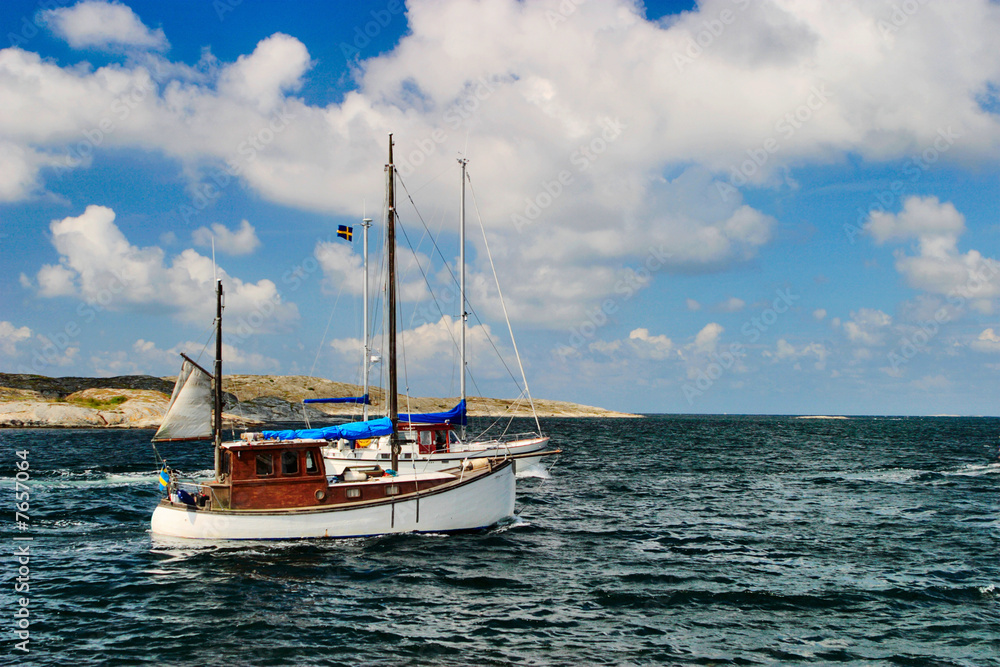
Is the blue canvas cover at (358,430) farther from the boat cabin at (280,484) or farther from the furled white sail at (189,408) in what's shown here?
the boat cabin at (280,484)

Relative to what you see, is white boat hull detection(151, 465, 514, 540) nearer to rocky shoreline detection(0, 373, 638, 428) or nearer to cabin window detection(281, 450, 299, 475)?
cabin window detection(281, 450, 299, 475)

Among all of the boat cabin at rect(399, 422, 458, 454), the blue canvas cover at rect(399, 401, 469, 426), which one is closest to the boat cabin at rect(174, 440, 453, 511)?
the boat cabin at rect(399, 422, 458, 454)

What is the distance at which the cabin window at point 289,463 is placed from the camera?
24484 millimetres

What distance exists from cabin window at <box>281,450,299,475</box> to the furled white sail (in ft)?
13.3

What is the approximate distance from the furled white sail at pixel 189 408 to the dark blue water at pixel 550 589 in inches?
162

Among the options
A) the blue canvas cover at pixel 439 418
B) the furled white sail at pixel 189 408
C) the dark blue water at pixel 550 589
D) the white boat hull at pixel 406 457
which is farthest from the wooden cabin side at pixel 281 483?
the blue canvas cover at pixel 439 418

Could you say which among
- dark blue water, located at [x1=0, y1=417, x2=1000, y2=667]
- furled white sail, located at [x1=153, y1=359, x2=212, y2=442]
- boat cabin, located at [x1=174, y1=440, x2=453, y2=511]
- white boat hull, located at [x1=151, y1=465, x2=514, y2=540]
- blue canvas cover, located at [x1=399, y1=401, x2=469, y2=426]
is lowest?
dark blue water, located at [x1=0, y1=417, x2=1000, y2=667]

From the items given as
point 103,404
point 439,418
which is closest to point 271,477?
point 439,418

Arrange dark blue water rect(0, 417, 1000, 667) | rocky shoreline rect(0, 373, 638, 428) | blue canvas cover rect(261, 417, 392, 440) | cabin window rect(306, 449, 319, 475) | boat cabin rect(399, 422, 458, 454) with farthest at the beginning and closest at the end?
rocky shoreline rect(0, 373, 638, 428)
boat cabin rect(399, 422, 458, 454)
blue canvas cover rect(261, 417, 392, 440)
cabin window rect(306, 449, 319, 475)
dark blue water rect(0, 417, 1000, 667)

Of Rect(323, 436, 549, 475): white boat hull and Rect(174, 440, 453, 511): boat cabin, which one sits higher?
Rect(174, 440, 453, 511): boat cabin

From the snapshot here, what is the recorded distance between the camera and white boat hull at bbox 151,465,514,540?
78.9 ft

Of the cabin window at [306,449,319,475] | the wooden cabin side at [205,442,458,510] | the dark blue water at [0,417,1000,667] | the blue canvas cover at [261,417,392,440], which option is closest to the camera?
the dark blue water at [0,417,1000,667]

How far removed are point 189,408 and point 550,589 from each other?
15.6 m

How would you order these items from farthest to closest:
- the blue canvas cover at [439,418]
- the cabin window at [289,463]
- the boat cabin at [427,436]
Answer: the blue canvas cover at [439,418], the boat cabin at [427,436], the cabin window at [289,463]
